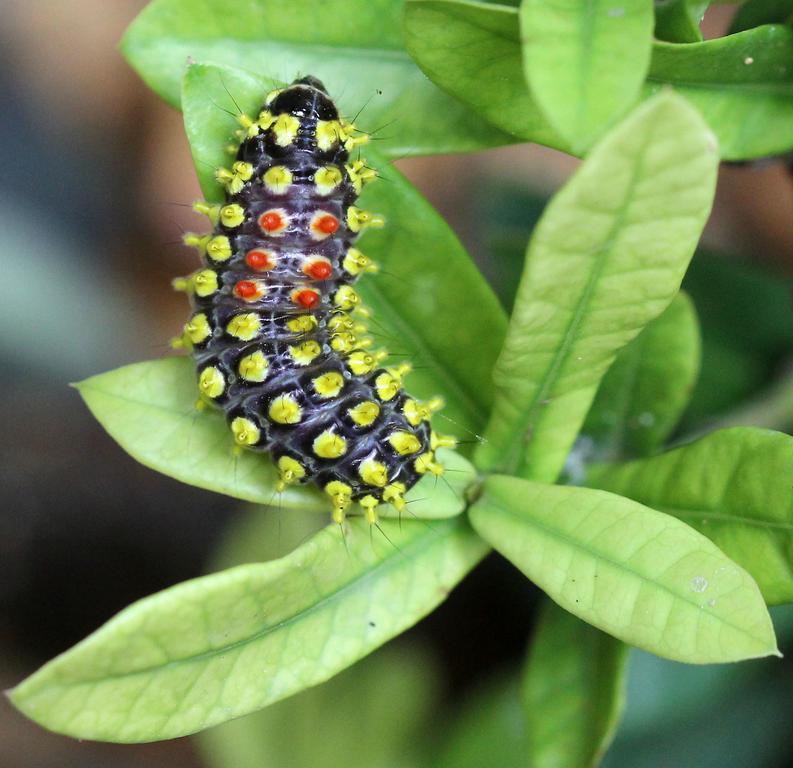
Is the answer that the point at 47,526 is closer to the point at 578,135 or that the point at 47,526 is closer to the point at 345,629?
the point at 345,629

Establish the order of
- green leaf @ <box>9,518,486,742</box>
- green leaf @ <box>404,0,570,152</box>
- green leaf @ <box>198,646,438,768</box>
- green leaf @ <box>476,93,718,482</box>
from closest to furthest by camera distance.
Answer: green leaf @ <box>476,93,718,482</box> → green leaf @ <box>9,518,486,742</box> → green leaf @ <box>404,0,570,152</box> → green leaf @ <box>198,646,438,768</box>

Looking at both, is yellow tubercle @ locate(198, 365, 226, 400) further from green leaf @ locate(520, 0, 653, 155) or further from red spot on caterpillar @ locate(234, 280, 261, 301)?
green leaf @ locate(520, 0, 653, 155)

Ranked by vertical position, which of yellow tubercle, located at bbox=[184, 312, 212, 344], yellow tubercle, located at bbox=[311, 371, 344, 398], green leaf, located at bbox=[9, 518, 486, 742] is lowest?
green leaf, located at bbox=[9, 518, 486, 742]

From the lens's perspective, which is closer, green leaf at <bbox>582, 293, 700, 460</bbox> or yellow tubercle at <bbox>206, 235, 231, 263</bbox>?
yellow tubercle at <bbox>206, 235, 231, 263</bbox>

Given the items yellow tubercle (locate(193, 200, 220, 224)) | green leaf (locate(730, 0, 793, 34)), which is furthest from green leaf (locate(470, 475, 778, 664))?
green leaf (locate(730, 0, 793, 34))

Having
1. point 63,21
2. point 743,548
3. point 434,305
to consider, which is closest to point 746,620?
point 743,548

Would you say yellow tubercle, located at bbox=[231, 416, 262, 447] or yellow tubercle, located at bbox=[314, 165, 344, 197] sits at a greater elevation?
yellow tubercle, located at bbox=[314, 165, 344, 197]
